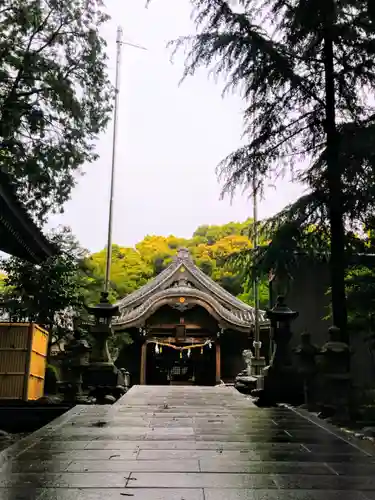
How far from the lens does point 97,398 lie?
33.2 feet

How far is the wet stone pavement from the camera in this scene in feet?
10.6

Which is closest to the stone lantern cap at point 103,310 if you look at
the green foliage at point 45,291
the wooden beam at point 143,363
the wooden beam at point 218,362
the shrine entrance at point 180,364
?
the green foliage at point 45,291

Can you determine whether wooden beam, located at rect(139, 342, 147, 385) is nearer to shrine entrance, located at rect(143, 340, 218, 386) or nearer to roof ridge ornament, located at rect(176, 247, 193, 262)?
shrine entrance, located at rect(143, 340, 218, 386)

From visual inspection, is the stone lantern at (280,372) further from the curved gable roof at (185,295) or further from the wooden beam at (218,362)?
the wooden beam at (218,362)

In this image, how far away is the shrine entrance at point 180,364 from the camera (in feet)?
81.3

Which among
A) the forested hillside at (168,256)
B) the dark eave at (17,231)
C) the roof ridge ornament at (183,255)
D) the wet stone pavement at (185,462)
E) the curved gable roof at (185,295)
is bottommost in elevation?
the wet stone pavement at (185,462)

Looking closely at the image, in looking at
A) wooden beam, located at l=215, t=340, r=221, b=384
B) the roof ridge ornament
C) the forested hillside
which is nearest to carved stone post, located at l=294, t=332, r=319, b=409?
wooden beam, located at l=215, t=340, r=221, b=384

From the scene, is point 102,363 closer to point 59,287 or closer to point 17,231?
point 59,287

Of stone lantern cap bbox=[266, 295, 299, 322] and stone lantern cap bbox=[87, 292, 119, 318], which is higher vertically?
stone lantern cap bbox=[87, 292, 119, 318]

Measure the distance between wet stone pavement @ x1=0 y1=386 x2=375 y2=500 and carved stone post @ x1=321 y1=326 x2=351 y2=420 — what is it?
0.77 m

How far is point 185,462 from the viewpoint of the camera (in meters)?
4.15

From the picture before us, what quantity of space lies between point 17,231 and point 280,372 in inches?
230

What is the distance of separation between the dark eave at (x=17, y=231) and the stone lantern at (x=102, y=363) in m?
3.36

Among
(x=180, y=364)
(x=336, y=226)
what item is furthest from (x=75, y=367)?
(x=180, y=364)
